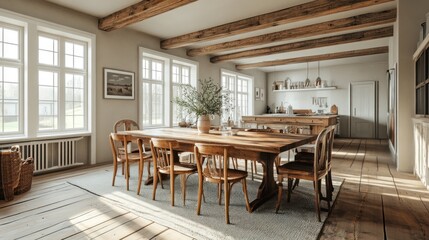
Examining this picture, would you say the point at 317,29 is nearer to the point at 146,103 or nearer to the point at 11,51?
the point at 146,103

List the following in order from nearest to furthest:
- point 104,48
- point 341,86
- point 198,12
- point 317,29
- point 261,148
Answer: point 261,148 < point 198,12 < point 104,48 < point 317,29 < point 341,86

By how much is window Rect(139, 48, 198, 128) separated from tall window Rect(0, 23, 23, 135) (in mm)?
2287

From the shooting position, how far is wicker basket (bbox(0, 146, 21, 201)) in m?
2.92

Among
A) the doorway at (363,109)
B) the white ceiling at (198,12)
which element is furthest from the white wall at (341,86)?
the white ceiling at (198,12)

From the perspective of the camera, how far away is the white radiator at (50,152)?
13.0ft

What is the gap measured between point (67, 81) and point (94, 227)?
334 centimetres

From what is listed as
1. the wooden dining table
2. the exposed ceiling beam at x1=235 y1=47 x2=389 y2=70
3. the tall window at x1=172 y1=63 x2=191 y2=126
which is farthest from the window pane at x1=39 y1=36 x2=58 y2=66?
the exposed ceiling beam at x1=235 y1=47 x2=389 y2=70

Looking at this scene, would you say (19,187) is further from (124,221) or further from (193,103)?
(193,103)

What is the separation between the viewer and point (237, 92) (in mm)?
9602

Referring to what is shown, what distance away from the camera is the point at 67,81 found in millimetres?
4609

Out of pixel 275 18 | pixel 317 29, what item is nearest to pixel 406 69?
pixel 317 29

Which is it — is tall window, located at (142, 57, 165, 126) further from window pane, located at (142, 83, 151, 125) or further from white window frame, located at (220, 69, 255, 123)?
white window frame, located at (220, 69, 255, 123)

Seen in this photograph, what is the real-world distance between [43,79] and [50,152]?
1287 mm

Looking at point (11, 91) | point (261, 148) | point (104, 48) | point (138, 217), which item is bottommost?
point (138, 217)
